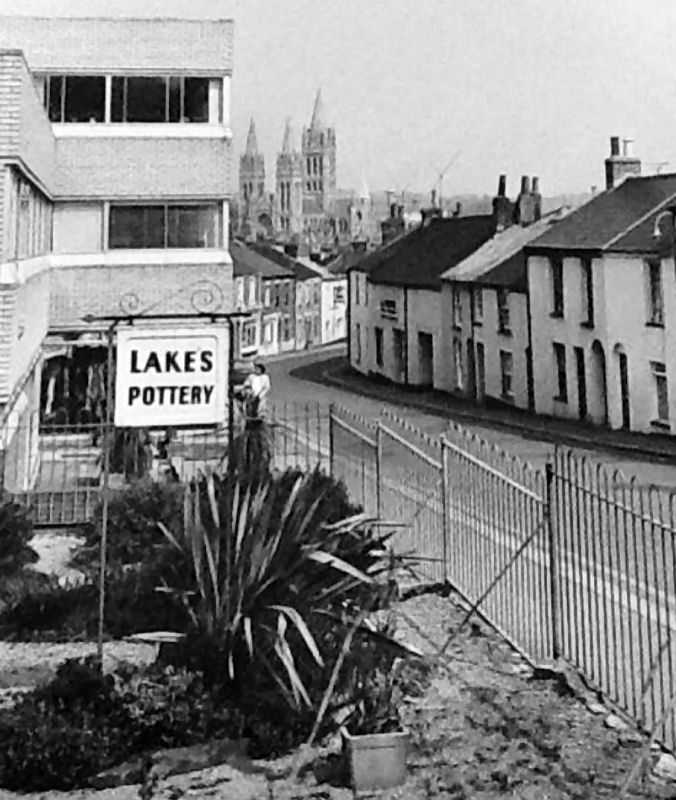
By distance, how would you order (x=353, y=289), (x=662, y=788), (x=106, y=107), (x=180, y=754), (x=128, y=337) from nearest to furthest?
(x=662, y=788) < (x=180, y=754) < (x=128, y=337) < (x=106, y=107) < (x=353, y=289)

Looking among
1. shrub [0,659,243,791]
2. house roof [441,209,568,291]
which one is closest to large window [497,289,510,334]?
house roof [441,209,568,291]

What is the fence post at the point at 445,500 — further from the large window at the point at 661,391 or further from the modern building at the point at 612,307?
the large window at the point at 661,391

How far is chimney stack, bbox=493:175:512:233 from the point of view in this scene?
135 ft

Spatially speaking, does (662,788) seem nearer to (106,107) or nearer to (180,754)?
(180,754)

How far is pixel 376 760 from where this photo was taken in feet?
18.4

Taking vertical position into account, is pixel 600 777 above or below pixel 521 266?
below

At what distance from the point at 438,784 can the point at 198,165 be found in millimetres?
18686

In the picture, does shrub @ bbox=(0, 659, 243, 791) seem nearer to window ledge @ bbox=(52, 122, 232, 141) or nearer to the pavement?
window ledge @ bbox=(52, 122, 232, 141)

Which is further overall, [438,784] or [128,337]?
[128,337]

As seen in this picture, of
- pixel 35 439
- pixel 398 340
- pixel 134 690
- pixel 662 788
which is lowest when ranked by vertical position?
pixel 662 788

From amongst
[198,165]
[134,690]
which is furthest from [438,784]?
[198,165]

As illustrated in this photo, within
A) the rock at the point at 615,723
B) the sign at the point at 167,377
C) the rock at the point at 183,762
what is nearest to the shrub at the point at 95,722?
the rock at the point at 183,762

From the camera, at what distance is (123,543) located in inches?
420

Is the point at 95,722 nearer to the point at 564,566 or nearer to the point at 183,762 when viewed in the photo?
the point at 183,762
